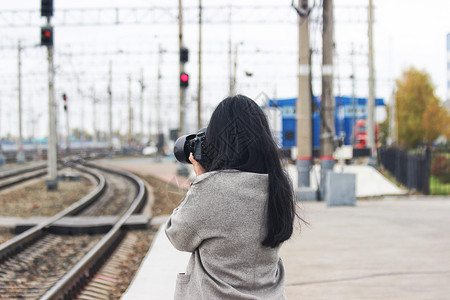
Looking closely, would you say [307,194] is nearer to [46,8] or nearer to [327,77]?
[327,77]

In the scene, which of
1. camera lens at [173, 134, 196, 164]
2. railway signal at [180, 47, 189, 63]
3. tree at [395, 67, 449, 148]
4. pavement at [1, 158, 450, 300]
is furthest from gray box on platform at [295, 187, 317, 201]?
tree at [395, 67, 449, 148]

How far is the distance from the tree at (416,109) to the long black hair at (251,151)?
3969 cm

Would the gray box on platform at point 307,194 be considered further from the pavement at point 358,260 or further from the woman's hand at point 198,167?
the woman's hand at point 198,167

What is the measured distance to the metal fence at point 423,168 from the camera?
50.5 feet

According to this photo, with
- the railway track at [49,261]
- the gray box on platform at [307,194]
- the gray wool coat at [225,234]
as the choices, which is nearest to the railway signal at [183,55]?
the gray box on platform at [307,194]

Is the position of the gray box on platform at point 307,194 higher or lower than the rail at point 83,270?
higher

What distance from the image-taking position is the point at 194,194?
1960mm

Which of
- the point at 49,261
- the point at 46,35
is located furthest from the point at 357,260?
the point at 46,35

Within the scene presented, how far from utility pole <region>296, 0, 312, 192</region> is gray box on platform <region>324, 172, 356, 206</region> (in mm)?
1633

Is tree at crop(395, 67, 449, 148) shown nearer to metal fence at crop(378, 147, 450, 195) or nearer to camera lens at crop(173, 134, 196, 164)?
metal fence at crop(378, 147, 450, 195)

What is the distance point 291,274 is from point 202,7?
2028cm

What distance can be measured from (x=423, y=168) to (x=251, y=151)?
1432 centimetres

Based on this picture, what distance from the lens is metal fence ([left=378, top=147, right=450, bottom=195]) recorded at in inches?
606

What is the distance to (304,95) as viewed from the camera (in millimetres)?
13539
